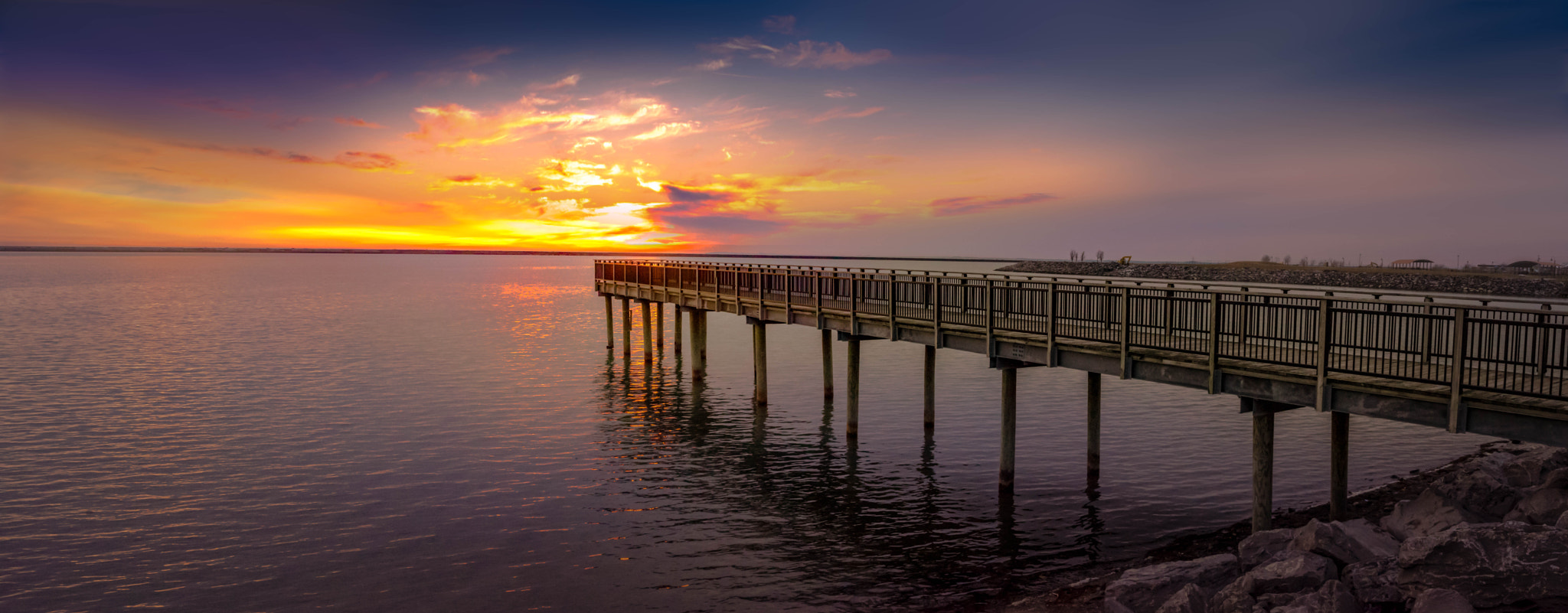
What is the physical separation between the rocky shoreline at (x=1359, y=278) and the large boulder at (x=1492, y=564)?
84338 millimetres

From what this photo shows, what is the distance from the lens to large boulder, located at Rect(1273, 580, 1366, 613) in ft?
35.2

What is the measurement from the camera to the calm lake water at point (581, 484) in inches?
630

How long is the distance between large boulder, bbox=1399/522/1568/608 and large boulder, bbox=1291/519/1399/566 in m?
1.40

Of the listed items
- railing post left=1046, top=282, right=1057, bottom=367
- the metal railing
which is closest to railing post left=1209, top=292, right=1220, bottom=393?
the metal railing

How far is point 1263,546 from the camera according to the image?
45.2 feet

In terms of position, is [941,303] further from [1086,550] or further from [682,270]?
[682,270]

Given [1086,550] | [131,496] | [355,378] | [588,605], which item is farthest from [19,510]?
[1086,550]

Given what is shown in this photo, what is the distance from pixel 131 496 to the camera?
2114 centimetres

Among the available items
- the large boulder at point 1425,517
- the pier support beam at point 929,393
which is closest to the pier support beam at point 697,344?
the pier support beam at point 929,393

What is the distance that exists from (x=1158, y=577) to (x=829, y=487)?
10.2 m

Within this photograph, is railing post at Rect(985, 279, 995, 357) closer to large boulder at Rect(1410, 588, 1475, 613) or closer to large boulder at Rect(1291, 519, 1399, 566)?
large boulder at Rect(1291, 519, 1399, 566)

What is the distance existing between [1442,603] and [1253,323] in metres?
8.21

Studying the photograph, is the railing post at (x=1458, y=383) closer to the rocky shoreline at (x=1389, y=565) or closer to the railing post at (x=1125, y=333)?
the rocky shoreline at (x=1389, y=565)

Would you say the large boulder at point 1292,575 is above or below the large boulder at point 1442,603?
below
